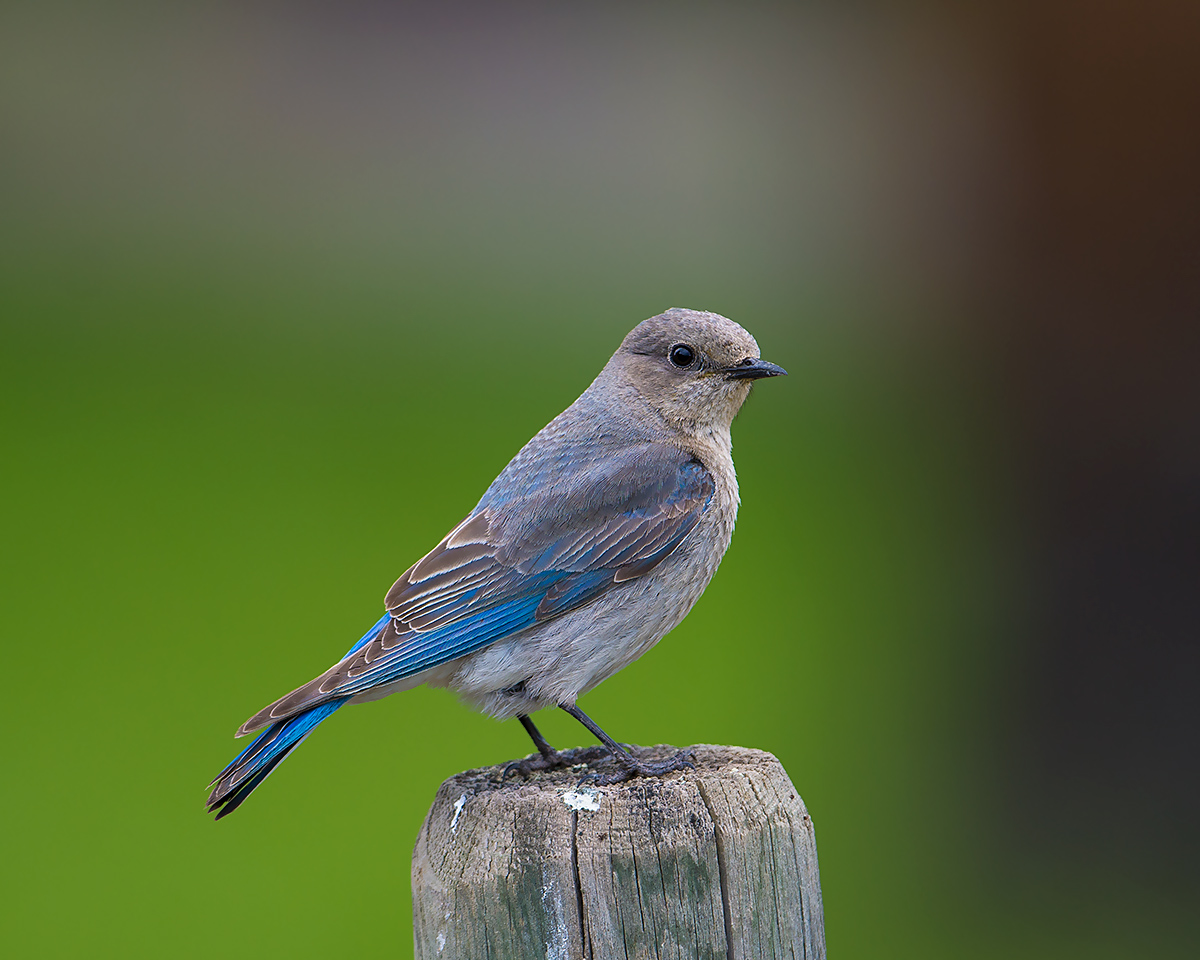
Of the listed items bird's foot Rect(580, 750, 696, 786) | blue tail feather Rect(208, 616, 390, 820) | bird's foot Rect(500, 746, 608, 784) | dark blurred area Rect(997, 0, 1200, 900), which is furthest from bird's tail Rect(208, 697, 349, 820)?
dark blurred area Rect(997, 0, 1200, 900)

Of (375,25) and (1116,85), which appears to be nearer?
(1116,85)

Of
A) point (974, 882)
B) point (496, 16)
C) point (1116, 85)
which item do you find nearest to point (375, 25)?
point (496, 16)

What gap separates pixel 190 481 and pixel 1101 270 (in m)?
5.40

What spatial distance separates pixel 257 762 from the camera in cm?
324

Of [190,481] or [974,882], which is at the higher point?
[190,481]

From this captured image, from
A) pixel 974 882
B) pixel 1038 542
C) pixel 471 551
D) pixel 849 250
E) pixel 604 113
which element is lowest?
pixel 974 882

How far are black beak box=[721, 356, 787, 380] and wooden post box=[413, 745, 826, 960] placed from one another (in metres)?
1.51

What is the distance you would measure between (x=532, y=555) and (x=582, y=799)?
100cm

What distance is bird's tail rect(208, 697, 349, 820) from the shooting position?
3.21 metres

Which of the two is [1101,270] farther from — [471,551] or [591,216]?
[471,551]

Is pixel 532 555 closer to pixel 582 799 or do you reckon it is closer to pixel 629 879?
pixel 582 799

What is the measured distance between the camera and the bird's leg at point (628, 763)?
3207 mm

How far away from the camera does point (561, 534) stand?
3.65 metres

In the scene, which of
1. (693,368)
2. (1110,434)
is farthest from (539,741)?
(1110,434)
